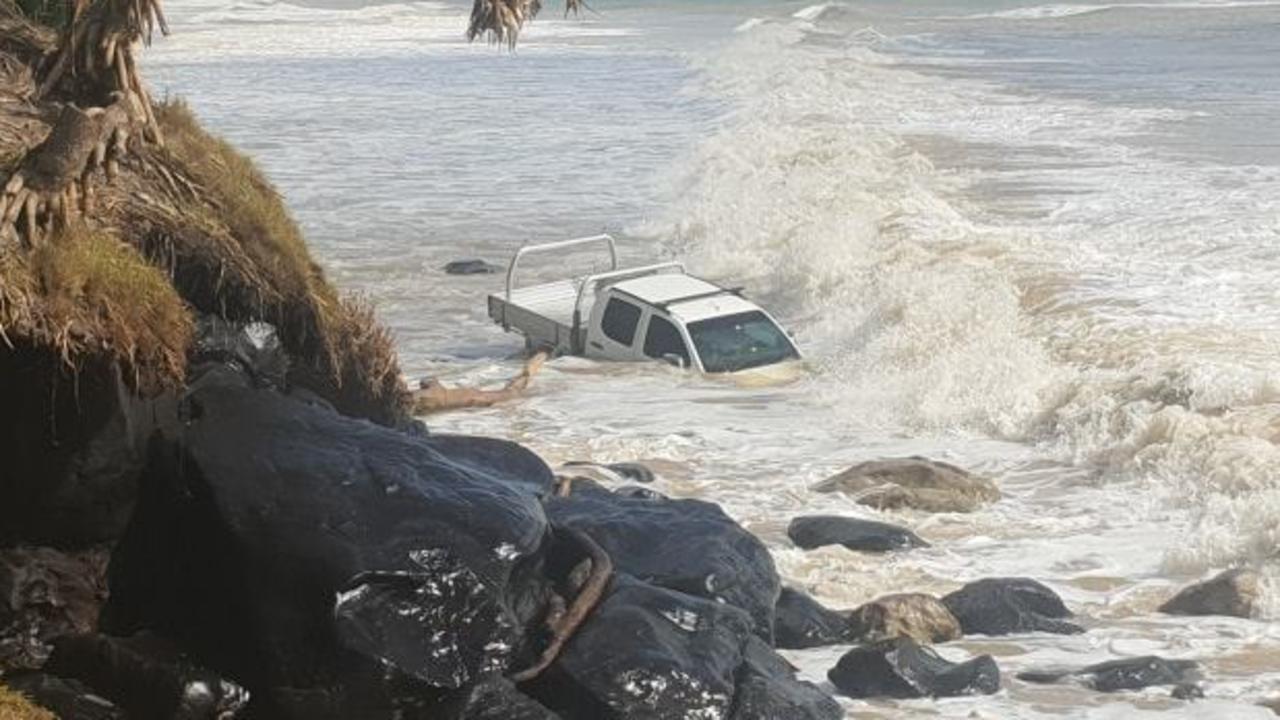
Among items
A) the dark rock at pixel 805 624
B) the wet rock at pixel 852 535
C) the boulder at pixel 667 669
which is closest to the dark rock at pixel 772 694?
the boulder at pixel 667 669

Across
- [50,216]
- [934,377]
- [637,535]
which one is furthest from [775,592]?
[934,377]

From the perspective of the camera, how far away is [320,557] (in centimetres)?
947

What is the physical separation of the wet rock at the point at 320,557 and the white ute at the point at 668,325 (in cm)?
1252

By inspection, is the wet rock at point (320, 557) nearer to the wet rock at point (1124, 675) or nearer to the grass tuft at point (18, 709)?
the grass tuft at point (18, 709)

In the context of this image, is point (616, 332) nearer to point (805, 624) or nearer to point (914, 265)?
point (914, 265)

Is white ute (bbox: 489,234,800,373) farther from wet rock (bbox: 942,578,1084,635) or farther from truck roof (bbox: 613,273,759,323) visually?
wet rock (bbox: 942,578,1084,635)

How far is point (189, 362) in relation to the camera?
1159 centimetres

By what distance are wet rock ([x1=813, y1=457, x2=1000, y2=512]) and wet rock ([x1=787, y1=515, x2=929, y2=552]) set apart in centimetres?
124

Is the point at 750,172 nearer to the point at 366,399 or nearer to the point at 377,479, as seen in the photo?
the point at 366,399

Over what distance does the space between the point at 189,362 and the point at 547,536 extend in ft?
7.66

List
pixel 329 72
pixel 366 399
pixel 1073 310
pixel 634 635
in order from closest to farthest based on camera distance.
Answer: pixel 634 635 < pixel 366 399 < pixel 1073 310 < pixel 329 72

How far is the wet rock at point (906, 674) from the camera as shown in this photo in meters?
11.8

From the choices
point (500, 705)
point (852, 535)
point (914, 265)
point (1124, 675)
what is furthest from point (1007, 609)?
point (914, 265)

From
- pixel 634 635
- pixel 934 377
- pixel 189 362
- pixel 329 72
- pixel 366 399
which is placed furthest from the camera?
pixel 329 72
